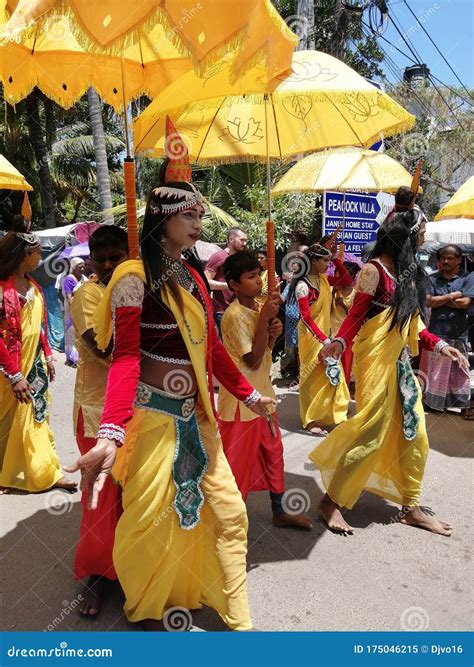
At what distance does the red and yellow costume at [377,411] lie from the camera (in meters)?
3.30

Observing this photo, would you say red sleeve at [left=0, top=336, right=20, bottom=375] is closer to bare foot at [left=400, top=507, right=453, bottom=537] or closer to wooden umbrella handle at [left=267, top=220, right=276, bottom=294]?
wooden umbrella handle at [left=267, top=220, right=276, bottom=294]

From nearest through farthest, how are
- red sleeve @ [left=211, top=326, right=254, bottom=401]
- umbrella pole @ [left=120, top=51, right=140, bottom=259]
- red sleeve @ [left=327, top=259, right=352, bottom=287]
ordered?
umbrella pole @ [left=120, top=51, right=140, bottom=259]
red sleeve @ [left=211, top=326, right=254, bottom=401]
red sleeve @ [left=327, top=259, right=352, bottom=287]

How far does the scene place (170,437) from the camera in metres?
2.25

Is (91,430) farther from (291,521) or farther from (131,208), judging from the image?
(291,521)

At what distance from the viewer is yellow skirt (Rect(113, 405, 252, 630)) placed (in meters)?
2.21

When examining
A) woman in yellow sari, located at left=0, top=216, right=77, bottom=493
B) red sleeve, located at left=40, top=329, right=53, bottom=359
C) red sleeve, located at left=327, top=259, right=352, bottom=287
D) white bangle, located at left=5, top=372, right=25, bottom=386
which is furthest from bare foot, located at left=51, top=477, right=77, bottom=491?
red sleeve, located at left=327, top=259, right=352, bottom=287

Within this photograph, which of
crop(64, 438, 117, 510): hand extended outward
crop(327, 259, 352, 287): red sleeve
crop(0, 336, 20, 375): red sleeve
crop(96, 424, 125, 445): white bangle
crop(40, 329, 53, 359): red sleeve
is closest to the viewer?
crop(64, 438, 117, 510): hand extended outward

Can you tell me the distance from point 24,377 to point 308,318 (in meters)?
2.49

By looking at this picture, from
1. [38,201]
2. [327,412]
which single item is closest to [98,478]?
[327,412]

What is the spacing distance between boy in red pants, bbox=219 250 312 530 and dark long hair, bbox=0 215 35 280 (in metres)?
1.53

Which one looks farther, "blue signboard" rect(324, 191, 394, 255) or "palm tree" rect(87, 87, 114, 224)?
"palm tree" rect(87, 87, 114, 224)

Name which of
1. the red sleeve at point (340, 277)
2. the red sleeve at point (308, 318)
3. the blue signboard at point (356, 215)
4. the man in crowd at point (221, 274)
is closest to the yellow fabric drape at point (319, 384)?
the red sleeve at point (308, 318)

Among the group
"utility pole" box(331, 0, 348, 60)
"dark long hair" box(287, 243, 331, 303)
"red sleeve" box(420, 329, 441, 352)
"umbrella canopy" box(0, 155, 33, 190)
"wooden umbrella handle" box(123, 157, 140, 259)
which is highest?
"utility pole" box(331, 0, 348, 60)

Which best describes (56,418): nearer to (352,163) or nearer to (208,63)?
(352,163)
